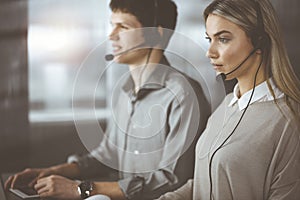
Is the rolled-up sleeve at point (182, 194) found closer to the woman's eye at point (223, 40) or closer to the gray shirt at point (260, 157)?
the gray shirt at point (260, 157)

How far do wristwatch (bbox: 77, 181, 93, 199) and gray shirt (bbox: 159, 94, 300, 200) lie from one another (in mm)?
433

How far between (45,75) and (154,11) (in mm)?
445

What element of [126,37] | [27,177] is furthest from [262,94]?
[27,177]

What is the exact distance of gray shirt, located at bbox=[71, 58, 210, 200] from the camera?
1.69m

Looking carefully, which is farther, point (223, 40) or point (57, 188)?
point (57, 188)

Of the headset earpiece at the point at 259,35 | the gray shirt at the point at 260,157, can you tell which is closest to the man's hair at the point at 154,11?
the headset earpiece at the point at 259,35

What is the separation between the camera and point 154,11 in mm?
1711

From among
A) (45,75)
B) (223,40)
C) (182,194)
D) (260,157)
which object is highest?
(223,40)

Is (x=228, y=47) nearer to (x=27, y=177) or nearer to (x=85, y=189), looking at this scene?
(x=85, y=189)

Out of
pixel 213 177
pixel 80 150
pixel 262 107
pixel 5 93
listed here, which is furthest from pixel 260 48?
pixel 5 93

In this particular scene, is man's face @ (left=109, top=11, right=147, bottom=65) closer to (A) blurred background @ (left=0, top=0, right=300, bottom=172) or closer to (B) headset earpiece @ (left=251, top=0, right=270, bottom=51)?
(A) blurred background @ (left=0, top=0, right=300, bottom=172)

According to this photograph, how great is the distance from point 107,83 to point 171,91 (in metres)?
0.23

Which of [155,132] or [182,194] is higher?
[155,132]

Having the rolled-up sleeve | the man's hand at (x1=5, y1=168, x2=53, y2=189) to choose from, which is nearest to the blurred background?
the man's hand at (x1=5, y1=168, x2=53, y2=189)
